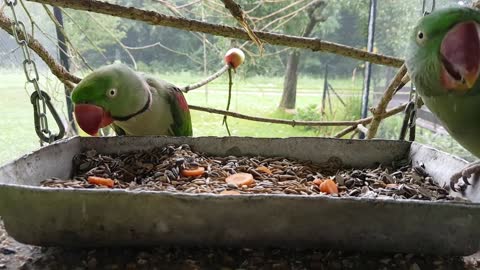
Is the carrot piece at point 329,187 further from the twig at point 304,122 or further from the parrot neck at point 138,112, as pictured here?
the twig at point 304,122

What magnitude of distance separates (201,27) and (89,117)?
1.51ft

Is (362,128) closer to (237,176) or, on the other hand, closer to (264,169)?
(264,169)

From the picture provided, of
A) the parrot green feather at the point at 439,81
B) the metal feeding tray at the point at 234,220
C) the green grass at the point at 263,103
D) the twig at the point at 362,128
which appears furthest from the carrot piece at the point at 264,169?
the green grass at the point at 263,103

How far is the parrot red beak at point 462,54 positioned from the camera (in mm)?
842

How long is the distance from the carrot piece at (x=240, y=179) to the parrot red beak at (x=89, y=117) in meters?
0.55

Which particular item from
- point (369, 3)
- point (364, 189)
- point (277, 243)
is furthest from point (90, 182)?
point (369, 3)

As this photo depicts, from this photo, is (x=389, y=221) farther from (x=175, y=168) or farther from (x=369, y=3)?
(x=369, y=3)

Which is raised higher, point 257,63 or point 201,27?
point 201,27

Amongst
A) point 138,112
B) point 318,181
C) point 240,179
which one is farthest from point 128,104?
point 318,181

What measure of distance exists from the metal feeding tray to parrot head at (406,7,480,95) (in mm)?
330

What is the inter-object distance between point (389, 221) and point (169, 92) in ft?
3.77

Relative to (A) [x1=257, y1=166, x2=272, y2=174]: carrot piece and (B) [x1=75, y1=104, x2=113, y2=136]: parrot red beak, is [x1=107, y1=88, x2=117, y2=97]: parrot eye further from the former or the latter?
(A) [x1=257, y1=166, x2=272, y2=174]: carrot piece

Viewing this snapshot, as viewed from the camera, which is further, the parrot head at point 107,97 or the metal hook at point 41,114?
the parrot head at point 107,97

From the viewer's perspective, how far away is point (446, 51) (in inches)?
35.4
